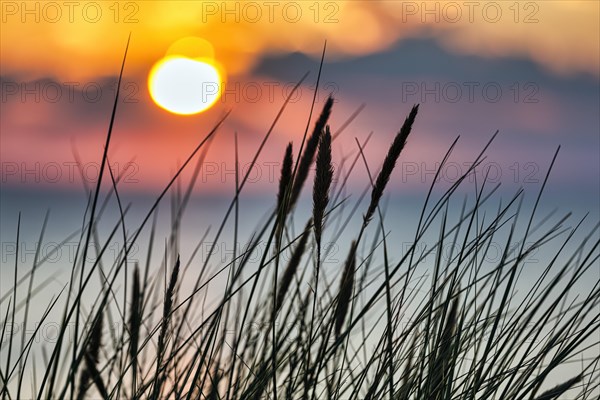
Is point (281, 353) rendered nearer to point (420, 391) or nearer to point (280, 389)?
point (280, 389)

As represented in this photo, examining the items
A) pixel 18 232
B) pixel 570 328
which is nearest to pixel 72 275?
pixel 18 232

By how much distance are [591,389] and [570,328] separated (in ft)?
0.57

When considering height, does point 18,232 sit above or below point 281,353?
above

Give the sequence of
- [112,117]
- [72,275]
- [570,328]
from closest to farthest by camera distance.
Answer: [112,117]
[72,275]
[570,328]

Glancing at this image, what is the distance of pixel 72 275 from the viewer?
1798 millimetres

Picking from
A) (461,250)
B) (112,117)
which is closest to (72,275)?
(112,117)

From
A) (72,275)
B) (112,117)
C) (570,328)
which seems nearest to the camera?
(112,117)

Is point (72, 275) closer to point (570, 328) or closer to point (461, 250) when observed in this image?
point (461, 250)

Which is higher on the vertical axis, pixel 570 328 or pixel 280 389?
pixel 570 328

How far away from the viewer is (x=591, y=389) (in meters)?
1.96

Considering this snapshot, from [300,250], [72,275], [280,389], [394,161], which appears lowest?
[280,389]

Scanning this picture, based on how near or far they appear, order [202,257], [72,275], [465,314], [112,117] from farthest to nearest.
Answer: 1. [202,257]
2. [465,314]
3. [72,275]
4. [112,117]

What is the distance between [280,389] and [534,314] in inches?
28.6

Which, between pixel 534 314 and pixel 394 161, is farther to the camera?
pixel 534 314
